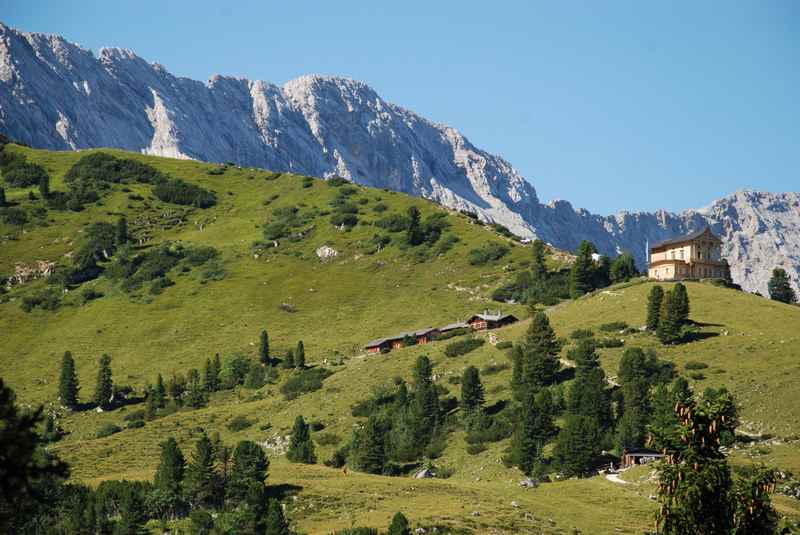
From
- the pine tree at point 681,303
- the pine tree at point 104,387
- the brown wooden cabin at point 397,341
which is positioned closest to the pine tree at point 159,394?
the pine tree at point 104,387

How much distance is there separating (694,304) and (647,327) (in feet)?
37.1

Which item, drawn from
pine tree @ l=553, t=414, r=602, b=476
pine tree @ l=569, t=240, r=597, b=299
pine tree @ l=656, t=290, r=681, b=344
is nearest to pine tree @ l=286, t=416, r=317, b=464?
pine tree @ l=553, t=414, r=602, b=476

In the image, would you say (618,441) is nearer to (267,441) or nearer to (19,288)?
(267,441)

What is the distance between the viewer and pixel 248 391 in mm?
150875

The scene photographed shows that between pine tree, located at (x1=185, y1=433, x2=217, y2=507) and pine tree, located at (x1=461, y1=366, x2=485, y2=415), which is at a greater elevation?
pine tree, located at (x1=461, y1=366, x2=485, y2=415)

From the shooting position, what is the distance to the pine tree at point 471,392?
125 meters

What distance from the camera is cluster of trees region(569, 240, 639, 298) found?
170375 mm

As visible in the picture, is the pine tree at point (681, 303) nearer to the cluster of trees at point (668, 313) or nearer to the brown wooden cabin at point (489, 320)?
the cluster of trees at point (668, 313)

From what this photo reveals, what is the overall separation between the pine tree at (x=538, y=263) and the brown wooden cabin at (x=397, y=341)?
88.6 ft

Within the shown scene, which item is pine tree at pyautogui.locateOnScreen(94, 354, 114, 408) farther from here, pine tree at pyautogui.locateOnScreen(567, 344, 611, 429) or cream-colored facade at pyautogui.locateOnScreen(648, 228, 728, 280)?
cream-colored facade at pyautogui.locateOnScreen(648, 228, 728, 280)

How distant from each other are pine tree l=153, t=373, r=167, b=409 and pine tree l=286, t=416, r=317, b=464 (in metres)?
28.4

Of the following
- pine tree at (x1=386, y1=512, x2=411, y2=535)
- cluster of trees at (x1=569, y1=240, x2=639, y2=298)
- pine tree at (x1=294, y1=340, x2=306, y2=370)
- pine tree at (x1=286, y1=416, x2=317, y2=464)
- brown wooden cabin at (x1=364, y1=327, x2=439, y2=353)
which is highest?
cluster of trees at (x1=569, y1=240, x2=639, y2=298)

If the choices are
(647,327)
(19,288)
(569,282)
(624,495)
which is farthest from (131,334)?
(624,495)

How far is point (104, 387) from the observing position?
14862 centimetres
